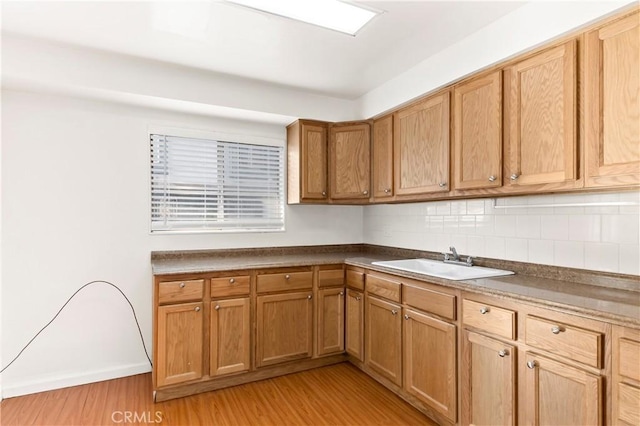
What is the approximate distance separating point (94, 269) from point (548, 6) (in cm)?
350

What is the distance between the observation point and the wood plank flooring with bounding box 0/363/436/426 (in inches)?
88.4

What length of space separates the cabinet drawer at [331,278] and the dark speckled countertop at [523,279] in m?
0.09

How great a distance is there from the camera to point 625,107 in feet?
5.06

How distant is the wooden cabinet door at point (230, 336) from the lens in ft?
8.60

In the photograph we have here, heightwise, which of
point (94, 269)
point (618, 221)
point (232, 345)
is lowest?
point (232, 345)

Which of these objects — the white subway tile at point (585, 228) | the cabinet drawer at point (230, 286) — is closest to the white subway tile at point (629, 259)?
the white subway tile at point (585, 228)

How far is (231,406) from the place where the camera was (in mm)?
2422

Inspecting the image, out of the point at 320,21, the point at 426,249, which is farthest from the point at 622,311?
the point at 320,21

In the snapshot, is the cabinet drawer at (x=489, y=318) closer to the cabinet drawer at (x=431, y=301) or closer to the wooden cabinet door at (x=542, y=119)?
the cabinet drawer at (x=431, y=301)

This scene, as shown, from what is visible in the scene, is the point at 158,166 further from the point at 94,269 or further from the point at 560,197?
the point at 560,197

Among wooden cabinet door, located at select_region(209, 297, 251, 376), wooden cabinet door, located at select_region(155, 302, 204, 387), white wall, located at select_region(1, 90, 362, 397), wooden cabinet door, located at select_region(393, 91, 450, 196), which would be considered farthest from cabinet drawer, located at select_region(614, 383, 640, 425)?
white wall, located at select_region(1, 90, 362, 397)

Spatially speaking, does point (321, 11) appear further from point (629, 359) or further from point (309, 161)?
point (629, 359)

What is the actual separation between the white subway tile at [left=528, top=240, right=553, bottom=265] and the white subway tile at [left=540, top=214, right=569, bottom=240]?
41 millimetres
